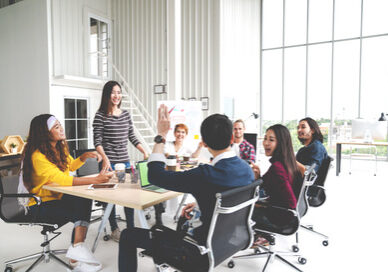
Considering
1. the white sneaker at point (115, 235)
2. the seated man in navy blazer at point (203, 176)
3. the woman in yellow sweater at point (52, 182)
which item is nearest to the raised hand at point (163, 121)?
the seated man in navy blazer at point (203, 176)

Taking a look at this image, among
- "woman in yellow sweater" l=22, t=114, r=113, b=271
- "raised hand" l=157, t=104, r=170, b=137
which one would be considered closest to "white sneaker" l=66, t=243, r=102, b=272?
"woman in yellow sweater" l=22, t=114, r=113, b=271

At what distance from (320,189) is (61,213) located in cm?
232

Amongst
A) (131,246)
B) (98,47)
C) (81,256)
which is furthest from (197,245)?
(98,47)

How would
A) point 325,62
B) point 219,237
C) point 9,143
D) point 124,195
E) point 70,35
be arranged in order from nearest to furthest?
1. point 219,237
2. point 124,195
3. point 9,143
4. point 70,35
5. point 325,62

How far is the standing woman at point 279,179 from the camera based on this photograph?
205 centimetres

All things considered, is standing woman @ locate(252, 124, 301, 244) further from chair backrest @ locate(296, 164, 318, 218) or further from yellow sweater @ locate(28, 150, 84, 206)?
yellow sweater @ locate(28, 150, 84, 206)

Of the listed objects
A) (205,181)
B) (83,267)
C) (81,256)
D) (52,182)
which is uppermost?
(205,181)

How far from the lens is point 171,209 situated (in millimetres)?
3699

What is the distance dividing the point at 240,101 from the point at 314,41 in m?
2.82

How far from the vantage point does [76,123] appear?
7.25 m

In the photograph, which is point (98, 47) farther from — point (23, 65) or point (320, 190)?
point (320, 190)

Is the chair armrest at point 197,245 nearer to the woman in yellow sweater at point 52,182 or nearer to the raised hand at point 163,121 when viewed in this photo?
the raised hand at point 163,121

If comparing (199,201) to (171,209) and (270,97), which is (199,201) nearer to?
(171,209)

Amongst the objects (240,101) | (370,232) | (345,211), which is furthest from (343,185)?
(240,101)
